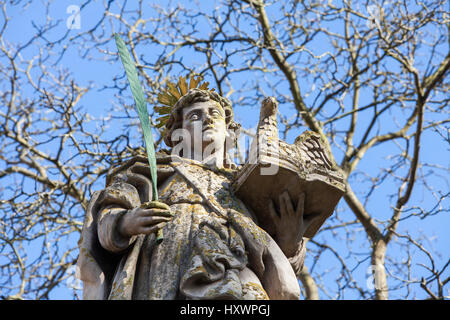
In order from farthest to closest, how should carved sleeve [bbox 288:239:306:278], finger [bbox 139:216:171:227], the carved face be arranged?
1. the carved face
2. carved sleeve [bbox 288:239:306:278]
3. finger [bbox 139:216:171:227]

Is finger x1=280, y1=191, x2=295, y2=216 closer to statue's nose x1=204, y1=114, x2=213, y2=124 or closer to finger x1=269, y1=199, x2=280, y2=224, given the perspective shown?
finger x1=269, y1=199, x2=280, y2=224

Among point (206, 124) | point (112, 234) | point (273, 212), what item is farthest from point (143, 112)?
point (206, 124)

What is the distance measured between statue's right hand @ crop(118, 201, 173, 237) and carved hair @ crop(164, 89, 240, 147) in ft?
5.16

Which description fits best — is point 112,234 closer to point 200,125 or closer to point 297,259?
point 297,259

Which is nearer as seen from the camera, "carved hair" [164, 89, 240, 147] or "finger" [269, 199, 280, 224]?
"finger" [269, 199, 280, 224]

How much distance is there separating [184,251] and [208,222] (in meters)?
0.27

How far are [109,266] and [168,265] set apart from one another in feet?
1.64

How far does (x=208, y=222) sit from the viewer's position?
182 inches

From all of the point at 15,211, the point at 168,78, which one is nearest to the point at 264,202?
the point at 15,211

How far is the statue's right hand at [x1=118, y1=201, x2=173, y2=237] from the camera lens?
4.43 metres

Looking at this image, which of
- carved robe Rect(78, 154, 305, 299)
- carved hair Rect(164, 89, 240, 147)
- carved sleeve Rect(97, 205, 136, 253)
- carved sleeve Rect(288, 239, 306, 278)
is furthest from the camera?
carved hair Rect(164, 89, 240, 147)

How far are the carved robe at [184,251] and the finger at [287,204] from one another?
0.77 ft

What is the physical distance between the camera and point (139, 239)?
15.2ft

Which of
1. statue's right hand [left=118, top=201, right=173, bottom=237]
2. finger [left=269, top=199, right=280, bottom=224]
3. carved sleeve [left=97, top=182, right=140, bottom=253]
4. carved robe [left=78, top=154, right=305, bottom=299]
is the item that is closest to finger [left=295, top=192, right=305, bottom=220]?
finger [left=269, top=199, right=280, bottom=224]
